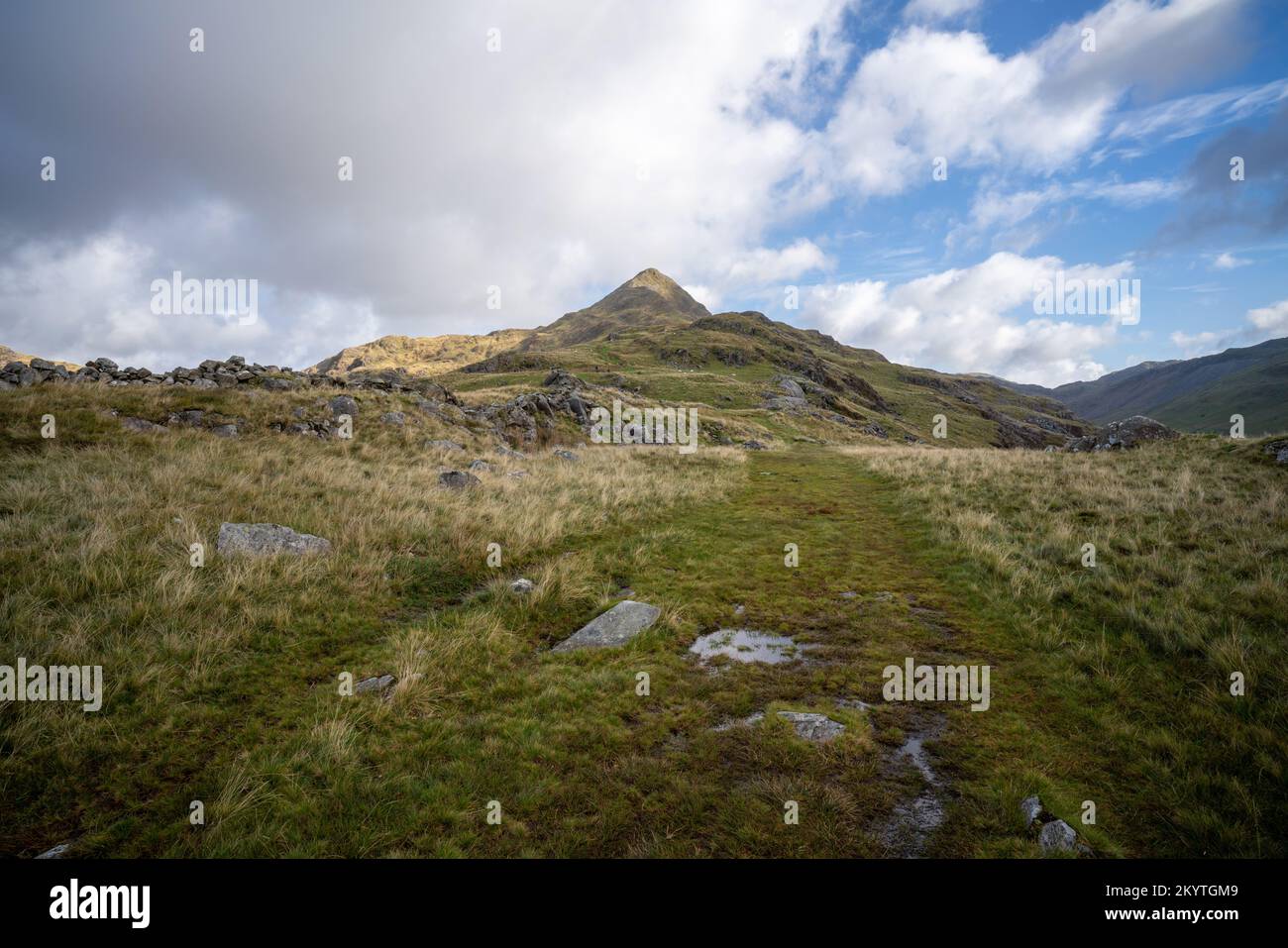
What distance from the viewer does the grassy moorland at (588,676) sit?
189 inches

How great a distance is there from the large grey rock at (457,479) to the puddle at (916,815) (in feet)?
→ 50.8

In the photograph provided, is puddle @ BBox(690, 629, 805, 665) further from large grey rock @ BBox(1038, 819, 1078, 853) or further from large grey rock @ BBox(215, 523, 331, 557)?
large grey rock @ BBox(215, 523, 331, 557)

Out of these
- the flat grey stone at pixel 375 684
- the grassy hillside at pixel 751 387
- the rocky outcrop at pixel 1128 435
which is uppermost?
the grassy hillside at pixel 751 387

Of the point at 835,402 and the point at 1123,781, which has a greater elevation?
the point at 835,402

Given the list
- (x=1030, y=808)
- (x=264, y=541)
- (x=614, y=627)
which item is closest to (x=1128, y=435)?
(x=1030, y=808)

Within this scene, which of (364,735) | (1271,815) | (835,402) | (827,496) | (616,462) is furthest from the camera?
(835,402)

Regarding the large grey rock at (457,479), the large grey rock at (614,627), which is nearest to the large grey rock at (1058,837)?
the large grey rock at (614,627)

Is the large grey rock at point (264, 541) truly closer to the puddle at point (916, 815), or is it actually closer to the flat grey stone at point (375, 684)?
the flat grey stone at point (375, 684)

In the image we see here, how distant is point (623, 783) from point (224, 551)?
8.81 metres

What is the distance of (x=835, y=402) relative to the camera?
330 feet

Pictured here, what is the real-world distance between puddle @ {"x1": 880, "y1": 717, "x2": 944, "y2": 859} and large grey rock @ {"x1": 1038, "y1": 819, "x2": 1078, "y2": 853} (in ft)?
2.63

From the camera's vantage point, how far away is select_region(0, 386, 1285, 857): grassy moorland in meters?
4.80
